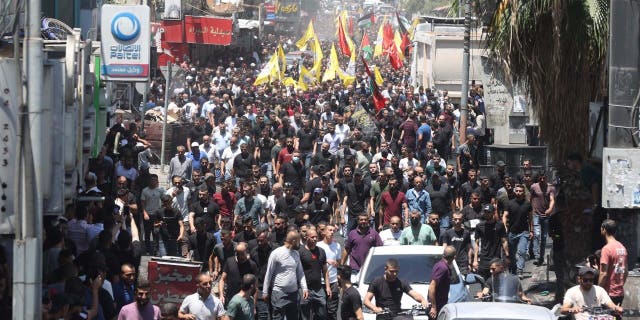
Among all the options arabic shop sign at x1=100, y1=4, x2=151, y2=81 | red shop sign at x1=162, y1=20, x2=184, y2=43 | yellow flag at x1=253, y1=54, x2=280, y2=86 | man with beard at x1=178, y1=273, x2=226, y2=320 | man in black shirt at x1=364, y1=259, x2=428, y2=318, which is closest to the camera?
man with beard at x1=178, y1=273, x2=226, y2=320

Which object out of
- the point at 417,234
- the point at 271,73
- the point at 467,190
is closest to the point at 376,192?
the point at 467,190

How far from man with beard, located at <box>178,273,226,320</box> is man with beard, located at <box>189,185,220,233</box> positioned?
554 centimetres

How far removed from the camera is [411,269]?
51.4 feet

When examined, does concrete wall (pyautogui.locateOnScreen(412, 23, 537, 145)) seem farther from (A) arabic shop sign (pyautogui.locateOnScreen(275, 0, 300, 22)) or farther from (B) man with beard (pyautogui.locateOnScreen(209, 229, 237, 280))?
(A) arabic shop sign (pyautogui.locateOnScreen(275, 0, 300, 22))

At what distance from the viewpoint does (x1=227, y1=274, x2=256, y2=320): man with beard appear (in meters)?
13.5

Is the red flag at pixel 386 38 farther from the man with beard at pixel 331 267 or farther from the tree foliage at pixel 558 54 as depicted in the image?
the man with beard at pixel 331 267

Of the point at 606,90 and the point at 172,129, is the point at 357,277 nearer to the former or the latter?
the point at 606,90

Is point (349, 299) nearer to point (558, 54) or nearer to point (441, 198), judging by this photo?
point (558, 54)

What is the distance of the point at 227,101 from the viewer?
35906mm

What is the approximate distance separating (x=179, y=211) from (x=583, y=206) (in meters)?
5.48

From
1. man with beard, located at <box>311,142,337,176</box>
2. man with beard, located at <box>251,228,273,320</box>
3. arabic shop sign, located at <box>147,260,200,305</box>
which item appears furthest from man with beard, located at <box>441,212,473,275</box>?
man with beard, located at <box>311,142,337,176</box>

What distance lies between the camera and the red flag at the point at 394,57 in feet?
172

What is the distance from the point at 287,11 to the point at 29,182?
104 m

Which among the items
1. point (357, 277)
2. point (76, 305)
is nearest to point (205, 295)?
point (76, 305)
